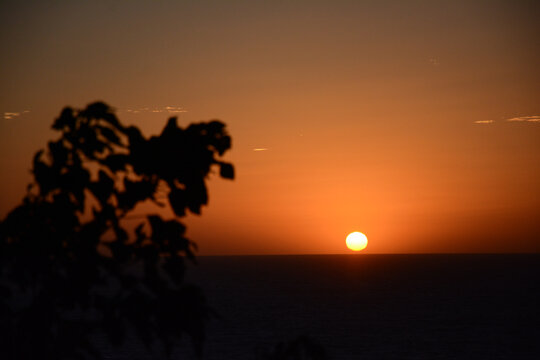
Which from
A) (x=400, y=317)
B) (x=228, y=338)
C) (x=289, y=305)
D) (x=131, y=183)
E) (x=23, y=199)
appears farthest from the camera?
(x=289, y=305)

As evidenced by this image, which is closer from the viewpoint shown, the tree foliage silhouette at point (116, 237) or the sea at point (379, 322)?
the tree foliage silhouette at point (116, 237)

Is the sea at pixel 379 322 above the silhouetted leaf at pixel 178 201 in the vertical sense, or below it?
below

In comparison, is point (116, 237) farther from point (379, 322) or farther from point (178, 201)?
point (379, 322)

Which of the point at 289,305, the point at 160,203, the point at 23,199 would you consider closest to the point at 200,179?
the point at 160,203

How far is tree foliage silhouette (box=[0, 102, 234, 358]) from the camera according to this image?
11.6 feet

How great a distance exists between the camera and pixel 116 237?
356 cm

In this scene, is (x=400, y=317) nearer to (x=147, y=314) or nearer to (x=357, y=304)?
(x=357, y=304)

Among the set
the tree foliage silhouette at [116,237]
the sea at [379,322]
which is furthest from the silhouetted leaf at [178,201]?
the sea at [379,322]

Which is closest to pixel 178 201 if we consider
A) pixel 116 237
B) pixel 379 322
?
pixel 116 237

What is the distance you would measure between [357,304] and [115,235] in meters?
128

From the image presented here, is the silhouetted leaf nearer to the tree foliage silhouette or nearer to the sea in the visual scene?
the tree foliage silhouette

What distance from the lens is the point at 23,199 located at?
3.84 meters

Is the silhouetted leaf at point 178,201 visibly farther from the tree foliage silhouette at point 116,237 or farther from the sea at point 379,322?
the sea at point 379,322

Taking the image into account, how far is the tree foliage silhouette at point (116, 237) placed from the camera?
352 centimetres
